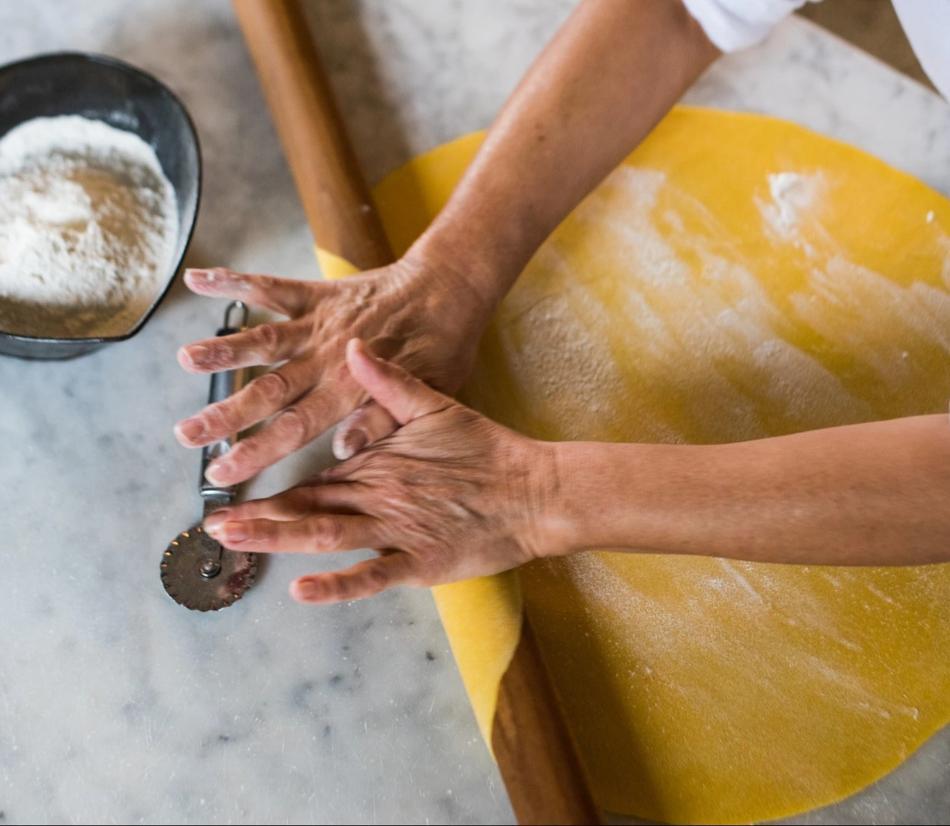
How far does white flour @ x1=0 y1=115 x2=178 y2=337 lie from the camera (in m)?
0.87

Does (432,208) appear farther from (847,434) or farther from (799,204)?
(847,434)

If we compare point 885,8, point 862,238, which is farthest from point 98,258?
point 885,8

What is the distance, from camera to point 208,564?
845mm

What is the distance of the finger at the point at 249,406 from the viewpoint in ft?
2.46

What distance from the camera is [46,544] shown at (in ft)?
2.84

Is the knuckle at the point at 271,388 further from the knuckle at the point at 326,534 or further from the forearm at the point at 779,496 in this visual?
the forearm at the point at 779,496

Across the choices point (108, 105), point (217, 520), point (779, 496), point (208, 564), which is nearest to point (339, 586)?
point (217, 520)

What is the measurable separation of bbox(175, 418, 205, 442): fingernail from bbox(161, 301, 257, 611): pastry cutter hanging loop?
80 mm

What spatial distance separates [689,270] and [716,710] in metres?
0.48

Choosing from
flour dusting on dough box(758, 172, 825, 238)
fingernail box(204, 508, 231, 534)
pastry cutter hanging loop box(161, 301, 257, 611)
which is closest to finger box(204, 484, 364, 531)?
fingernail box(204, 508, 231, 534)

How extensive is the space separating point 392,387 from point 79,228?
0.39 m

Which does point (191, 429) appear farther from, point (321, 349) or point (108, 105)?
point (108, 105)

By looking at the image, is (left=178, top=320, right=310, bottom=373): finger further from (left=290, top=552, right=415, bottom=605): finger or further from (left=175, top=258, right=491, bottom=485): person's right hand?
(left=290, top=552, right=415, bottom=605): finger

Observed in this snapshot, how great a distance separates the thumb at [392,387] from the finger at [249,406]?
5cm
